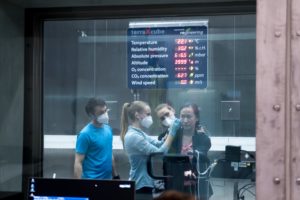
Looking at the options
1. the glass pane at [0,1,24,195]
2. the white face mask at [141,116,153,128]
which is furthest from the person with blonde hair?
the glass pane at [0,1,24,195]

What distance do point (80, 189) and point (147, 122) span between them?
4.13ft

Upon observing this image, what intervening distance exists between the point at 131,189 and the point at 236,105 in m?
1.31

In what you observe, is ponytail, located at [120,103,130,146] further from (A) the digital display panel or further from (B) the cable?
(B) the cable

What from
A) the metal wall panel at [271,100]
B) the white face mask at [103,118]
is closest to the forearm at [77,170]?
the white face mask at [103,118]

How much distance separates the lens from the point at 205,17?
368 cm

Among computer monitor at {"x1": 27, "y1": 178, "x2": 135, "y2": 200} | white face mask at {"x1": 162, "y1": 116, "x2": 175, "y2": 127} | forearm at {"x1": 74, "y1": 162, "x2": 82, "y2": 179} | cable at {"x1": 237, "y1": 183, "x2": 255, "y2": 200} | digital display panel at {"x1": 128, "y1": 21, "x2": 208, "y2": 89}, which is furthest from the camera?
forearm at {"x1": 74, "y1": 162, "x2": 82, "y2": 179}

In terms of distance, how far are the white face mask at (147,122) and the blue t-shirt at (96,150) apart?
0.80 ft

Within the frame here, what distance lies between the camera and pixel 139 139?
3836mm

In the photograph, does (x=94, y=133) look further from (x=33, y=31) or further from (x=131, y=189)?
(x=131, y=189)

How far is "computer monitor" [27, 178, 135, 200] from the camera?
2615 millimetres

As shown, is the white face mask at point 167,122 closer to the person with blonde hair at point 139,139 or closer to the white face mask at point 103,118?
the person with blonde hair at point 139,139

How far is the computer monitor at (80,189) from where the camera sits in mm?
2615

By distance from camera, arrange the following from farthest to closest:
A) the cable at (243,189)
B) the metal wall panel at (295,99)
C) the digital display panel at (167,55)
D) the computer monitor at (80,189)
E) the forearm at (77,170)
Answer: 1. the forearm at (77,170)
2. the digital display panel at (167,55)
3. the cable at (243,189)
4. the computer monitor at (80,189)
5. the metal wall panel at (295,99)

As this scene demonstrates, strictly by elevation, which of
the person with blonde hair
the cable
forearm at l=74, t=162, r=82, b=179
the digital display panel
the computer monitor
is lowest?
the cable
